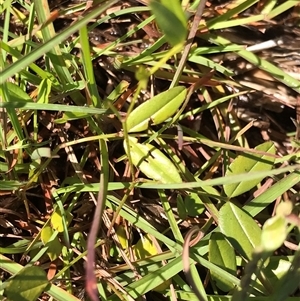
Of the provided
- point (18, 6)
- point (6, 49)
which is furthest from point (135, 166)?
point (18, 6)

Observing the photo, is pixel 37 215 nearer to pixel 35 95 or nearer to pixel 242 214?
pixel 35 95

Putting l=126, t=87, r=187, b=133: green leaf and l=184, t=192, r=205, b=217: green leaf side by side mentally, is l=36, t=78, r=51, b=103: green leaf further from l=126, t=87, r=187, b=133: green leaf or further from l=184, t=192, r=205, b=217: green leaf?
l=184, t=192, r=205, b=217: green leaf

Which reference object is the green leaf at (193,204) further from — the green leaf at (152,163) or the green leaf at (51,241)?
the green leaf at (51,241)

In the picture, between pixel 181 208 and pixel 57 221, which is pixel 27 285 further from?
pixel 181 208

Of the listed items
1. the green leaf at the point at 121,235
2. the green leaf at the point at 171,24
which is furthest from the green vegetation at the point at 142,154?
the green leaf at the point at 171,24

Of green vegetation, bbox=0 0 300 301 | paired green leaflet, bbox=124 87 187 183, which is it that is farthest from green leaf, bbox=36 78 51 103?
paired green leaflet, bbox=124 87 187 183

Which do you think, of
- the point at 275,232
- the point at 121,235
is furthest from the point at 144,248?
the point at 275,232
